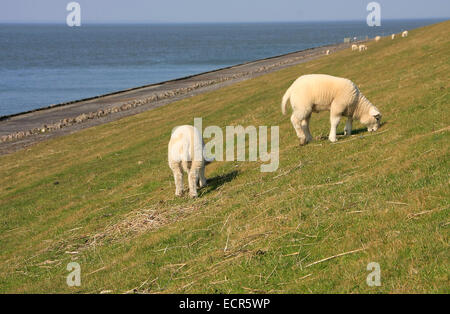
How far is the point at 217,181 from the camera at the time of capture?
17312 mm

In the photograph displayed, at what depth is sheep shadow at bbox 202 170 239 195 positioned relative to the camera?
16450 millimetres

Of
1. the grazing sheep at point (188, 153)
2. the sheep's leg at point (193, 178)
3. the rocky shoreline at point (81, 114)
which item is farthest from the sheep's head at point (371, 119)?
the rocky shoreline at point (81, 114)

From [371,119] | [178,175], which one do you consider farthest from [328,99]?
[178,175]

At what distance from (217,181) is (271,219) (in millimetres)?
6277

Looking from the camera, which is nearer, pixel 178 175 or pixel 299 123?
pixel 178 175

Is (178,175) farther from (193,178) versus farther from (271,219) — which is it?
(271,219)

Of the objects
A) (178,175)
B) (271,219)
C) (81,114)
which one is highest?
(271,219)

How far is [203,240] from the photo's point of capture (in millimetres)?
11617

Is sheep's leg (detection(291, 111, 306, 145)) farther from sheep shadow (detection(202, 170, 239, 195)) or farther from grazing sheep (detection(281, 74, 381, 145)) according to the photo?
sheep shadow (detection(202, 170, 239, 195))

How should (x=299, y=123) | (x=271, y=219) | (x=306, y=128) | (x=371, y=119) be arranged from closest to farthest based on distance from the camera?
(x=271, y=219) → (x=371, y=119) → (x=299, y=123) → (x=306, y=128)

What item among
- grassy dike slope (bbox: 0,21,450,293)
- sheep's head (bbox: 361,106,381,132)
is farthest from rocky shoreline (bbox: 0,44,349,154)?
sheep's head (bbox: 361,106,381,132)

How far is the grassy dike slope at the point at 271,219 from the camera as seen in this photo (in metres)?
8.59

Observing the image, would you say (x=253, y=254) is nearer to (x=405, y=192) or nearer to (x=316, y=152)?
(x=405, y=192)
